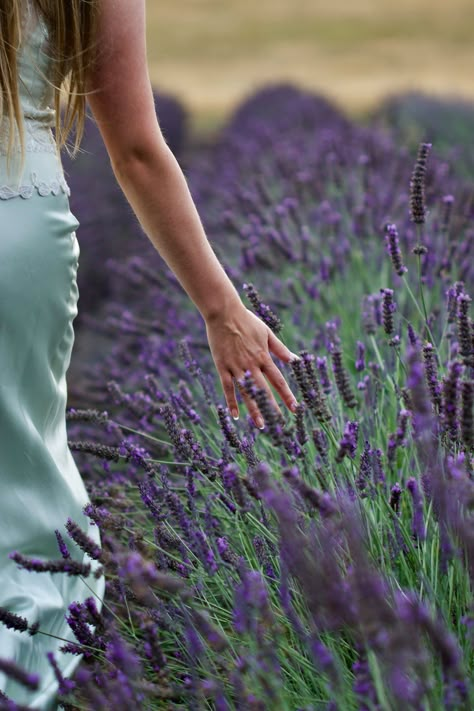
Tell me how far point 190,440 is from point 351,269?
6.95ft

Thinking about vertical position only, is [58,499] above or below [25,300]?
below

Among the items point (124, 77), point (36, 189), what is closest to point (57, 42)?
point (124, 77)

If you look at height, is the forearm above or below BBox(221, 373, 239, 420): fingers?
above

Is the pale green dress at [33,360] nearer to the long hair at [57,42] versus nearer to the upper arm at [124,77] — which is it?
the long hair at [57,42]

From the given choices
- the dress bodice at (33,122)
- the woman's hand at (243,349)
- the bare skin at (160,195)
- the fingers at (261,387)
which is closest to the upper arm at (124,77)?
the bare skin at (160,195)

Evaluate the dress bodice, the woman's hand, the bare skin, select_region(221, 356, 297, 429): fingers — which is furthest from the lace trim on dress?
select_region(221, 356, 297, 429): fingers

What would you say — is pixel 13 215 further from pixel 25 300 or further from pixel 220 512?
pixel 220 512

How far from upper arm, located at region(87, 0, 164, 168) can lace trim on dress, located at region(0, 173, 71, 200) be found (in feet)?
0.57

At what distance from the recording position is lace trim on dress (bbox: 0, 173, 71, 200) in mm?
1618

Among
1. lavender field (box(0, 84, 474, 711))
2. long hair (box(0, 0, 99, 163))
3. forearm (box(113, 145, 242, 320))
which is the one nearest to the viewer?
lavender field (box(0, 84, 474, 711))

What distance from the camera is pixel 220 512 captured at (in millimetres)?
1891

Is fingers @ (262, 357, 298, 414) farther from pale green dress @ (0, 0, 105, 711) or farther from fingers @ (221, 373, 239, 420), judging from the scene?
pale green dress @ (0, 0, 105, 711)

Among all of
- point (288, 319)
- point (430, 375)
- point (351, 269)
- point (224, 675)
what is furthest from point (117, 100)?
point (351, 269)

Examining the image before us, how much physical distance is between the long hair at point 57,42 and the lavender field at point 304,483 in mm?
533
